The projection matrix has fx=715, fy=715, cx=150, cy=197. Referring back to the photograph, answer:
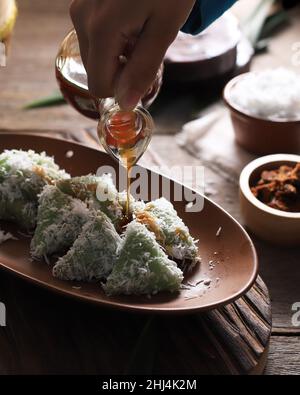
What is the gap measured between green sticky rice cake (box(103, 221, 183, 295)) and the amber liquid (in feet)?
0.46

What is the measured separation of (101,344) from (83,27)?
0.53m

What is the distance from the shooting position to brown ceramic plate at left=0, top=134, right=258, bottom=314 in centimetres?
118

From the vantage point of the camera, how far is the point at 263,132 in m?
1.75

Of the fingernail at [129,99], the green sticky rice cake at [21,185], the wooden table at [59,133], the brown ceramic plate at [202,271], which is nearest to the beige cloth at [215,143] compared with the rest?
the wooden table at [59,133]

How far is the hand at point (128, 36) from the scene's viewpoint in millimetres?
1031

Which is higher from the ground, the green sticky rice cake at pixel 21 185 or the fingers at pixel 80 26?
the fingers at pixel 80 26

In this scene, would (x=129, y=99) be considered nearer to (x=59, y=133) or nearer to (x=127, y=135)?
(x=127, y=135)

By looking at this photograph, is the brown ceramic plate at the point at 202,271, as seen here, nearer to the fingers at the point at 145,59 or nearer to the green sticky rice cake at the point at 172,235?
the green sticky rice cake at the point at 172,235

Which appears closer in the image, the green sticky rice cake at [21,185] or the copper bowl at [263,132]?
the green sticky rice cake at [21,185]

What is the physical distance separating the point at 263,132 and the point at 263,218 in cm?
34

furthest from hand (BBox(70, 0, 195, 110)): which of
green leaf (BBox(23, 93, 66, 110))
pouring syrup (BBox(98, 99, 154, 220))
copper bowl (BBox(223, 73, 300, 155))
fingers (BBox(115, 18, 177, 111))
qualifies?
green leaf (BBox(23, 93, 66, 110))

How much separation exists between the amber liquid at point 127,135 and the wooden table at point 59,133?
0.28 meters
